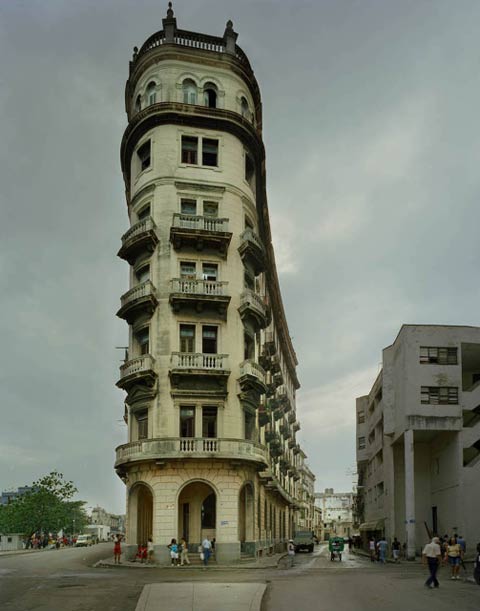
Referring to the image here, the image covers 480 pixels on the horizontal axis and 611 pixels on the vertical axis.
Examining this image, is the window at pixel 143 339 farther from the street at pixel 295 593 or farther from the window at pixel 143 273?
the street at pixel 295 593

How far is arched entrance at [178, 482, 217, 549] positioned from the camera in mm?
47000

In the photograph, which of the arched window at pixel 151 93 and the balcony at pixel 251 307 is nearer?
the balcony at pixel 251 307

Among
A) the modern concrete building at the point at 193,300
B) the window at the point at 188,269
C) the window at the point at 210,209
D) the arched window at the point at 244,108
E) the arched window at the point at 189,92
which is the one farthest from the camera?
the arched window at the point at 244,108

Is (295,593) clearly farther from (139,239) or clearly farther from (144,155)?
(144,155)

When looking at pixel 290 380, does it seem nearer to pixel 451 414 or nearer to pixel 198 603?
pixel 451 414

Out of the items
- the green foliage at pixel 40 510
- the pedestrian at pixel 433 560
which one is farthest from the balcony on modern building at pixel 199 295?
the green foliage at pixel 40 510

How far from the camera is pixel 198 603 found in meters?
19.5

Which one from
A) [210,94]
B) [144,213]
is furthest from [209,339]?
[210,94]

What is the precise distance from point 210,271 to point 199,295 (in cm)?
319

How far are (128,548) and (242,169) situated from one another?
27201 mm

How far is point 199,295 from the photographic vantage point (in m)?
47.1

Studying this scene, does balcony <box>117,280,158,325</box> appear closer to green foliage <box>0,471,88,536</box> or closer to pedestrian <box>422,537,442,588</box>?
pedestrian <box>422,537,442,588</box>

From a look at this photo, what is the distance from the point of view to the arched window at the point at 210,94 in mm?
53250

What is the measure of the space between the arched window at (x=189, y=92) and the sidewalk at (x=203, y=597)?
37345mm
